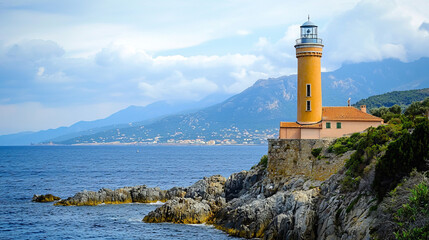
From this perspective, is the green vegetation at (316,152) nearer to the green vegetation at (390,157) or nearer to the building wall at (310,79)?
the building wall at (310,79)

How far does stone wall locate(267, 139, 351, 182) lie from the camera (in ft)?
133

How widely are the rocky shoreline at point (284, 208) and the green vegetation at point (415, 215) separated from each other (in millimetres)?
811

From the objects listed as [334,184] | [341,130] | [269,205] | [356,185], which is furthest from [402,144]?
[341,130]

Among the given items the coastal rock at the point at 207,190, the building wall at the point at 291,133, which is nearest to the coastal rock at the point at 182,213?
the coastal rock at the point at 207,190

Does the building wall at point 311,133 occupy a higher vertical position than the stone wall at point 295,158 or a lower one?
higher

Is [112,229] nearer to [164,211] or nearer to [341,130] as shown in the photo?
[164,211]

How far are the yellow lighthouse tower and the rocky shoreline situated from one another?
557cm

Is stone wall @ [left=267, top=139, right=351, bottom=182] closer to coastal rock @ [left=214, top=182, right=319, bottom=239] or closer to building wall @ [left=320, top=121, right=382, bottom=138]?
building wall @ [left=320, top=121, right=382, bottom=138]

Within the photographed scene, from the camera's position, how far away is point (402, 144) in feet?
87.0

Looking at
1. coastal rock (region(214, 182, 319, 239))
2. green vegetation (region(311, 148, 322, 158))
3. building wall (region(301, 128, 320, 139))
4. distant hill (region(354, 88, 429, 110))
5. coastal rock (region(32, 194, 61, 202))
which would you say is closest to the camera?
coastal rock (region(214, 182, 319, 239))

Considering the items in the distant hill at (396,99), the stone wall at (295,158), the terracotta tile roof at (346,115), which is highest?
the distant hill at (396,99)

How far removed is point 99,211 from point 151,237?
508 inches

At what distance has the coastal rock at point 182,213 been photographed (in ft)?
132

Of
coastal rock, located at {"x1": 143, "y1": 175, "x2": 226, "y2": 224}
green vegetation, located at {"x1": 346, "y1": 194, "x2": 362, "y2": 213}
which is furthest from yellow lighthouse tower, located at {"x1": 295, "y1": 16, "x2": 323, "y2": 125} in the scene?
green vegetation, located at {"x1": 346, "y1": 194, "x2": 362, "y2": 213}
